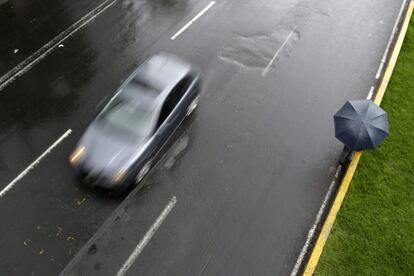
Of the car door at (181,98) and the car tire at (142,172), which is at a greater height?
the car door at (181,98)

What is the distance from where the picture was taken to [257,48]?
43.4 feet

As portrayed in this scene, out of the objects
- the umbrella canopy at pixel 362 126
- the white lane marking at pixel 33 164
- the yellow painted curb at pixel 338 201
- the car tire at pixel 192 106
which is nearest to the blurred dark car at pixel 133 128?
the car tire at pixel 192 106

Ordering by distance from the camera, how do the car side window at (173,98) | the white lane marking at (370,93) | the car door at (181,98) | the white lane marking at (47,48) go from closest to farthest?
the car side window at (173,98) → the car door at (181,98) → the white lane marking at (47,48) → the white lane marking at (370,93)

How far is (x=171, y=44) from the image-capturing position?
13.1 m

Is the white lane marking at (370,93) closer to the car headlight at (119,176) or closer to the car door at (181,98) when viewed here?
the car door at (181,98)

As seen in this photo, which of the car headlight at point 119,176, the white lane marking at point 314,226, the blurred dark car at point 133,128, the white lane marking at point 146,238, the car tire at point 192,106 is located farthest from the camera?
the car tire at point 192,106

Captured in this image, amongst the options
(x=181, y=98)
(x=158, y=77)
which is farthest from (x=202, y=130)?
(x=158, y=77)

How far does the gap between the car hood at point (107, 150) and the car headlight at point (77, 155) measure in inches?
4.0

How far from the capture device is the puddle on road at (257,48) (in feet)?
42.0

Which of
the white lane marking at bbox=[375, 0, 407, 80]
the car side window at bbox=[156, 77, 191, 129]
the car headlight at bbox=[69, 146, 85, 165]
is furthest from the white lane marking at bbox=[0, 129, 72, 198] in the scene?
the white lane marking at bbox=[375, 0, 407, 80]

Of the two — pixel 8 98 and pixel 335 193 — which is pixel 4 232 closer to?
pixel 8 98

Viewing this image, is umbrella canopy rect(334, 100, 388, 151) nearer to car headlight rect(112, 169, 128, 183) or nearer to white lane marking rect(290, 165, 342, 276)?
white lane marking rect(290, 165, 342, 276)

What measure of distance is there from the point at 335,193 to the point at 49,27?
10.4 meters

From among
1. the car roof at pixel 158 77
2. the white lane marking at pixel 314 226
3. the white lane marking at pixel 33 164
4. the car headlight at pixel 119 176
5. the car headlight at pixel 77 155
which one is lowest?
the white lane marking at pixel 314 226
